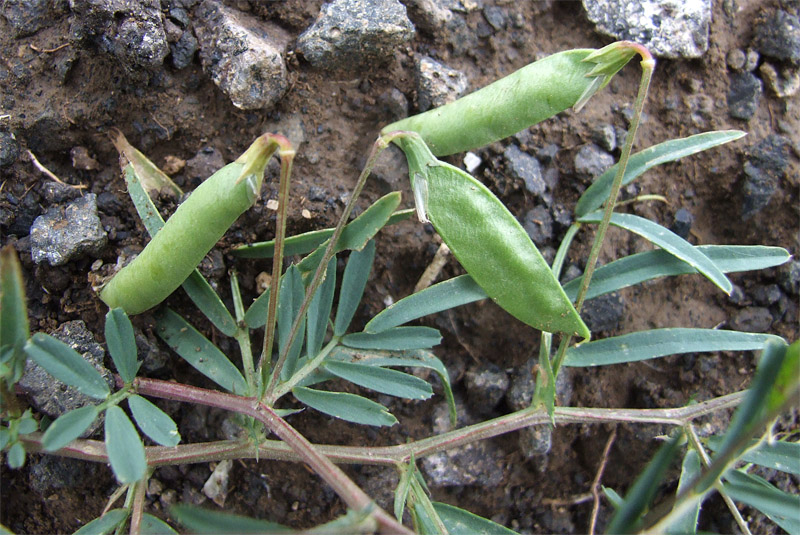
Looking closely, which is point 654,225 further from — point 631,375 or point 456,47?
point 456,47

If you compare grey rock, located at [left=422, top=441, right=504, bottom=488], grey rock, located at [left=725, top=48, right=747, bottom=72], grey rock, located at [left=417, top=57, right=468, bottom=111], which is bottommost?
grey rock, located at [left=422, top=441, right=504, bottom=488]

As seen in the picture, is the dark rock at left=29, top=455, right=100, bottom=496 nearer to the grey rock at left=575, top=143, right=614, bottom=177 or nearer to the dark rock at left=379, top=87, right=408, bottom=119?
the dark rock at left=379, top=87, right=408, bottom=119

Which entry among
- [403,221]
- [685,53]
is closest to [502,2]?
[685,53]

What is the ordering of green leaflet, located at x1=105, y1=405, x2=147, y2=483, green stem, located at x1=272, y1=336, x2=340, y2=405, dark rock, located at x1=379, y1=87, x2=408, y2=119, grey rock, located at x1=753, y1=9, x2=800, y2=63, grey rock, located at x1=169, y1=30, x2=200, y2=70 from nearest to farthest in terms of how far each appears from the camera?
green leaflet, located at x1=105, y1=405, x2=147, y2=483
green stem, located at x1=272, y1=336, x2=340, y2=405
grey rock, located at x1=169, y1=30, x2=200, y2=70
dark rock, located at x1=379, y1=87, x2=408, y2=119
grey rock, located at x1=753, y1=9, x2=800, y2=63

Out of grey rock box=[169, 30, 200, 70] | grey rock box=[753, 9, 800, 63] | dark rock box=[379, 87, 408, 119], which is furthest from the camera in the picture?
grey rock box=[753, 9, 800, 63]

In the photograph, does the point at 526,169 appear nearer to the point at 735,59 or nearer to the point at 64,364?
the point at 735,59

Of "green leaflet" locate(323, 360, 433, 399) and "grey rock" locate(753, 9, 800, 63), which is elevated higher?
"grey rock" locate(753, 9, 800, 63)

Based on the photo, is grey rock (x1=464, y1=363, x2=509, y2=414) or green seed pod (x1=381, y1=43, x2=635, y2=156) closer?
green seed pod (x1=381, y1=43, x2=635, y2=156)

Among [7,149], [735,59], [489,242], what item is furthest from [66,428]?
[735,59]

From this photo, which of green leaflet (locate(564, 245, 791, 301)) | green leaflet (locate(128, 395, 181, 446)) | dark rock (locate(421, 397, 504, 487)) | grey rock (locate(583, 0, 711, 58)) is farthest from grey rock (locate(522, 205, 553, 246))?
green leaflet (locate(128, 395, 181, 446))
